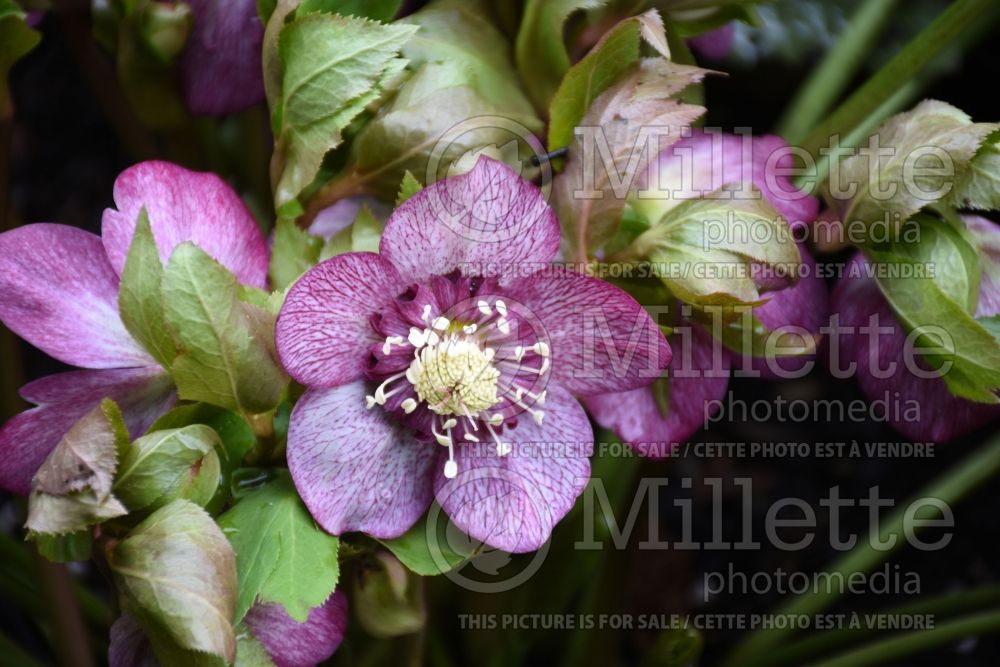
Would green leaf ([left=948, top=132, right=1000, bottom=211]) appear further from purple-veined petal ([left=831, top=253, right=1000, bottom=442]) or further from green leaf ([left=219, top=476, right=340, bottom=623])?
green leaf ([left=219, top=476, right=340, bottom=623])

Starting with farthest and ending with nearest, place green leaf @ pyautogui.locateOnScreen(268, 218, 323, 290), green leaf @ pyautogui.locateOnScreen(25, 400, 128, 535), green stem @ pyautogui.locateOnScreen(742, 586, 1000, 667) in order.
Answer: green stem @ pyautogui.locateOnScreen(742, 586, 1000, 667) < green leaf @ pyautogui.locateOnScreen(268, 218, 323, 290) < green leaf @ pyautogui.locateOnScreen(25, 400, 128, 535)

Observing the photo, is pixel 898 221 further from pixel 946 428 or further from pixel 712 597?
pixel 712 597

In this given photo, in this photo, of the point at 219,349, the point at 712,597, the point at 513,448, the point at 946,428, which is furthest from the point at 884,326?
the point at 712,597

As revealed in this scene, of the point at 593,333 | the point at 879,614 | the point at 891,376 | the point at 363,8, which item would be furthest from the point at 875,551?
the point at 363,8

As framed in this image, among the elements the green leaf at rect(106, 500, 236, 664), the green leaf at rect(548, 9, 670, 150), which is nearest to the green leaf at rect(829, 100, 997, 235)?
the green leaf at rect(548, 9, 670, 150)

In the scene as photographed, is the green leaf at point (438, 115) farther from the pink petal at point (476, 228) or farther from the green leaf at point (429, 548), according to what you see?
the green leaf at point (429, 548)

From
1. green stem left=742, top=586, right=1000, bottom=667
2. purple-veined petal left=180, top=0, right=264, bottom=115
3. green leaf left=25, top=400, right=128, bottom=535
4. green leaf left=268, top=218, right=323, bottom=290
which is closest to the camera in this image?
green leaf left=25, top=400, right=128, bottom=535
